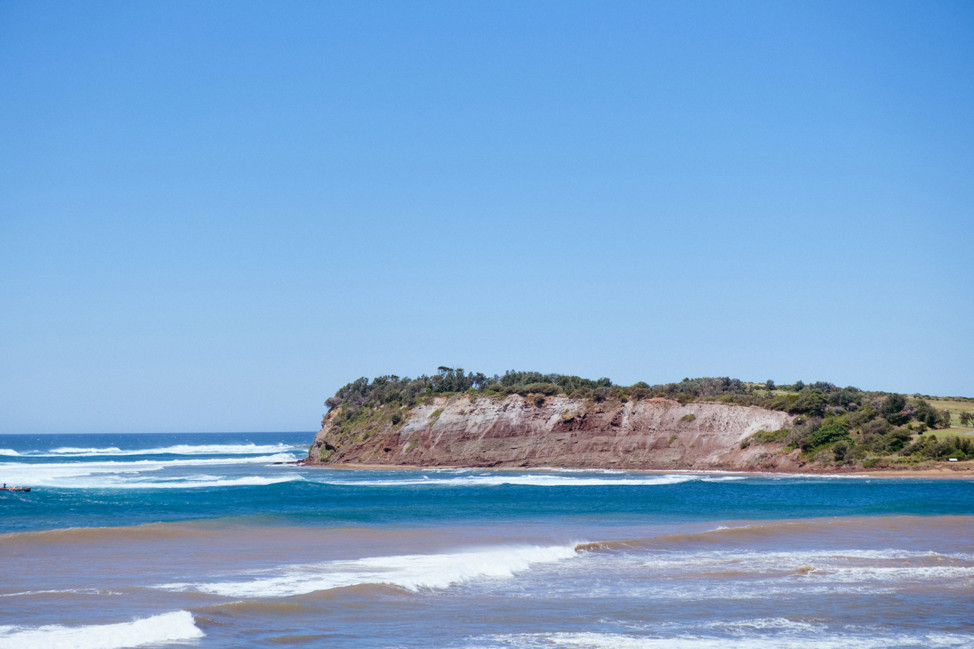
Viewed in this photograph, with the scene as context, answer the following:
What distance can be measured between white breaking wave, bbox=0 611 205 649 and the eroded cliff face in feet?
174

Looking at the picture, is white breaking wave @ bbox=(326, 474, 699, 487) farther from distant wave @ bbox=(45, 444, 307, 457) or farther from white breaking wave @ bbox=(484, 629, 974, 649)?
distant wave @ bbox=(45, 444, 307, 457)

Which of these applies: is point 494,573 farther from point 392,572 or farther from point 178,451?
point 178,451

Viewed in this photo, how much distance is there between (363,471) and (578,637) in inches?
2353

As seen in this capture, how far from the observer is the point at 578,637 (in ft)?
46.2

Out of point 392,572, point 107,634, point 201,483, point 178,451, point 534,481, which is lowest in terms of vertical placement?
point 178,451

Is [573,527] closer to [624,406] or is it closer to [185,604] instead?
[185,604]

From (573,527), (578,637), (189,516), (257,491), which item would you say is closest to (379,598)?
(578,637)

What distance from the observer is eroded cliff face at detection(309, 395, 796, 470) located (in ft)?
214

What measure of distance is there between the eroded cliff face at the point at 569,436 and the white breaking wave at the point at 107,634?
174ft

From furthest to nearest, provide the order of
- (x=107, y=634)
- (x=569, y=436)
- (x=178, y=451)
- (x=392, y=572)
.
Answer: (x=178, y=451), (x=569, y=436), (x=392, y=572), (x=107, y=634)

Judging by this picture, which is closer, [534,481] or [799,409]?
[534,481]

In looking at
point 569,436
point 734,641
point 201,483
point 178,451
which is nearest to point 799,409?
point 569,436

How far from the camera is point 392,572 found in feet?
67.7

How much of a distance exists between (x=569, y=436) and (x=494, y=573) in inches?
2033
